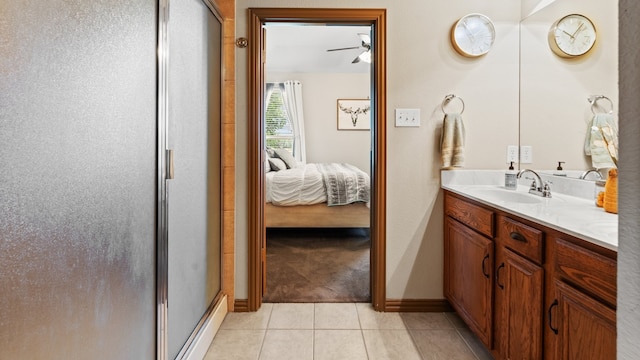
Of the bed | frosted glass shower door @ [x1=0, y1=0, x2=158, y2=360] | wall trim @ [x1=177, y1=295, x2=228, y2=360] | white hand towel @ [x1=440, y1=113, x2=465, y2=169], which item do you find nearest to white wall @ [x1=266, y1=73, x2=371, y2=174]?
the bed

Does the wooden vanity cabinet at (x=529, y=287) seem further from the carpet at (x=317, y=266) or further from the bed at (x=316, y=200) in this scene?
the bed at (x=316, y=200)

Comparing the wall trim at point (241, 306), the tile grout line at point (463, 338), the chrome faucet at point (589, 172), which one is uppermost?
the chrome faucet at point (589, 172)

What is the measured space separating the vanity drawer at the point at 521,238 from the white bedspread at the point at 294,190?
2686mm

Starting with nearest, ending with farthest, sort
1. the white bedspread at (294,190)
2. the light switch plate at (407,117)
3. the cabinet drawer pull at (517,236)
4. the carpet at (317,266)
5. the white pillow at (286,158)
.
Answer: the cabinet drawer pull at (517,236) < the light switch plate at (407,117) < the carpet at (317,266) < the white bedspread at (294,190) < the white pillow at (286,158)

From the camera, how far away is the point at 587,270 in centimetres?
111

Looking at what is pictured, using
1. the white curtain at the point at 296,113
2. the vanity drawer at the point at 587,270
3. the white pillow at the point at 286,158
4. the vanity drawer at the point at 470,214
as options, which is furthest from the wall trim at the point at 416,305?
the white curtain at the point at 296,113

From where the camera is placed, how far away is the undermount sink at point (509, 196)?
6.53 ft

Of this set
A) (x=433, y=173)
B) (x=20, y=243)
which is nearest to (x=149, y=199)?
(x=20, y=243)

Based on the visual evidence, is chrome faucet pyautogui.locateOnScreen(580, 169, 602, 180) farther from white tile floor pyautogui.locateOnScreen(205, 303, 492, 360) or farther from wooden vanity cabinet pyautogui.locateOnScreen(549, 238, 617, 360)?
white tile floor pyautogui.locateOnScreen(205, 303, 492, 360)

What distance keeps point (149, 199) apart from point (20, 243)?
0.57 meters

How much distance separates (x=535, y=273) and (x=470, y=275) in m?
0.62

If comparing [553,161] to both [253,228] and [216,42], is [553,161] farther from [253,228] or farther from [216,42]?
[216,42]

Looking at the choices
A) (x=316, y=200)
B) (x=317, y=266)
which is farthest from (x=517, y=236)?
(x=316, y=200)

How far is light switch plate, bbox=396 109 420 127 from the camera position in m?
2.37
